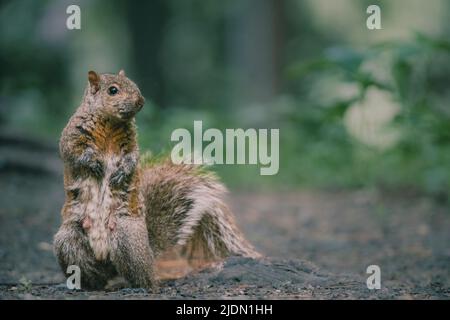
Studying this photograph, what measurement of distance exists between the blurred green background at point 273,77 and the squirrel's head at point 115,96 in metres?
1.18

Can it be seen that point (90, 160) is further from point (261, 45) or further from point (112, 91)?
point (261, 45)

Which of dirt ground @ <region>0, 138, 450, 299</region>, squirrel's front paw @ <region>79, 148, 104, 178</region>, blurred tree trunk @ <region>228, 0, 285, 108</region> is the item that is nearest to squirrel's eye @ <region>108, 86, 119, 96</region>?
squirrel's front paw @ <region>79, 148, 104, 178</region>

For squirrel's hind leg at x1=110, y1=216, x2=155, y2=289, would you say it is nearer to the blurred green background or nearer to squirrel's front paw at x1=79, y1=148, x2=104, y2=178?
squirrel's front paw at x1=79, y1=148, x2=104, y2=178

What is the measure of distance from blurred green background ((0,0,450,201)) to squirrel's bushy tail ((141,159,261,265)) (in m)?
0.60

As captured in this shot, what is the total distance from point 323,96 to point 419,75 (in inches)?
235

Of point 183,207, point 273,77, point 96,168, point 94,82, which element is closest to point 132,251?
point 96,168

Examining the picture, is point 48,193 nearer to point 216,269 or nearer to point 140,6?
point 216,269

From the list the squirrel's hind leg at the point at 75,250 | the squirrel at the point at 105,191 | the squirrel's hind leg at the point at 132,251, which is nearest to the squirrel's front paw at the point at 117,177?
the squirrel at the point at 105,191

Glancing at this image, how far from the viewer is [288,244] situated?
684 cm

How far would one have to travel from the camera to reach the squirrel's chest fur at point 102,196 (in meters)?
4.18

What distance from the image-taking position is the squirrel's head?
4.13 m

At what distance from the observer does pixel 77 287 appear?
4.28m

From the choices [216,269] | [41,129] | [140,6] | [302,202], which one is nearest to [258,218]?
[302,202]

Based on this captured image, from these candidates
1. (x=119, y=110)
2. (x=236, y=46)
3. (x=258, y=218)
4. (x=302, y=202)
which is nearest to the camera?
(x=119, y=110)
